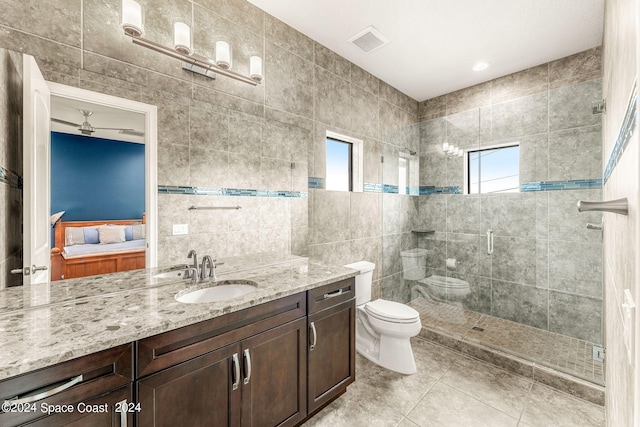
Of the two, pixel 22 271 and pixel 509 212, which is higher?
pixel 509 212

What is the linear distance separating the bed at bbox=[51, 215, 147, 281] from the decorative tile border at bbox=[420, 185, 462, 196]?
3.08 m

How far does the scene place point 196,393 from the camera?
1113 mm

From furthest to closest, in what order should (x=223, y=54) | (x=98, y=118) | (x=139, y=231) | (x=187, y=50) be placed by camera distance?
1. (x=223, y=54)
2. (x=187, y=50)
3. (x=139, y=231)
4. (x=98, y=118)

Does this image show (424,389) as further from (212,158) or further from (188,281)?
(212,158)

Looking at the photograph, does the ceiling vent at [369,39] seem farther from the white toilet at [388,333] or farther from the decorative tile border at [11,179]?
the decorative tile border at [11,179]

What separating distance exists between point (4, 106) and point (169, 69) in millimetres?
805

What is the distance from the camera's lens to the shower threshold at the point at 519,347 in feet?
6.42

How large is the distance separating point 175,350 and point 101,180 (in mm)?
907

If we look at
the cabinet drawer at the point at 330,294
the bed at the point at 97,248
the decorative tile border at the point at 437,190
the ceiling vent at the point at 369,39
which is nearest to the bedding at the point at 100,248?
the bed at the point at 97,248

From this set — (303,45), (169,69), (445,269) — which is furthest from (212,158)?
(445,269)

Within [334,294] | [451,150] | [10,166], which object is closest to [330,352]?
[334,294]

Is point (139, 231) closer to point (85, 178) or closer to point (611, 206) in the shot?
point (85, 178)

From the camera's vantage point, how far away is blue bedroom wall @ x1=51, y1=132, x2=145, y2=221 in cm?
128

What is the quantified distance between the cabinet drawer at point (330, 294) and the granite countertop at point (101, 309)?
0.06m
